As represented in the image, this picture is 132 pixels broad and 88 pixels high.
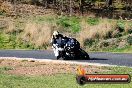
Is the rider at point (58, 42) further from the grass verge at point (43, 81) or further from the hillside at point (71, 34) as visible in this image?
the hillside at point (71, 34)

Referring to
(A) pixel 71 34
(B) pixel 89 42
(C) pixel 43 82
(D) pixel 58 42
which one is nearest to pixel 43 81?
(C) pixel 43 82

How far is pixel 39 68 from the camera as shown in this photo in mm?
20828

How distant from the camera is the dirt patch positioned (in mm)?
19516

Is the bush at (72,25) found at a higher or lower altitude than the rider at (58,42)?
lower

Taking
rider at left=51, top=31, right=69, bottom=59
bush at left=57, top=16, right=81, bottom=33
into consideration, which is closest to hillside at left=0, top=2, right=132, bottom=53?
bush at left=57, top=16, right=81, bottom=33

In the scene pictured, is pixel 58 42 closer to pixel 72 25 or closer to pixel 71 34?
pixel 71 34

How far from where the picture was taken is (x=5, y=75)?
60.1 feet

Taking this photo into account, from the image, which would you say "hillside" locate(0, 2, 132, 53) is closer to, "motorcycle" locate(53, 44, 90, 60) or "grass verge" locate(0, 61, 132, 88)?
"motorcycle" locate(53, 44, 90, 60)

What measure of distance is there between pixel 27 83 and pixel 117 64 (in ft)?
26.3

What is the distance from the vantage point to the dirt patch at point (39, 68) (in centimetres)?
1952

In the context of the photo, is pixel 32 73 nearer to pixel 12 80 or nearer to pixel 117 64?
pixel 12 80

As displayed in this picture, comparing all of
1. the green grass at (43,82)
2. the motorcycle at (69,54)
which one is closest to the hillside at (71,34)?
the motorcycle at (69,54)

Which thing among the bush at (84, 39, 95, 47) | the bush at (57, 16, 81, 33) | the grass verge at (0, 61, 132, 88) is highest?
the grass verge at (0, 61, 132, 88)

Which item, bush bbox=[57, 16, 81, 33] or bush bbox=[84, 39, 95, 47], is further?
bush bbox=[57, 16, 81, 33]
